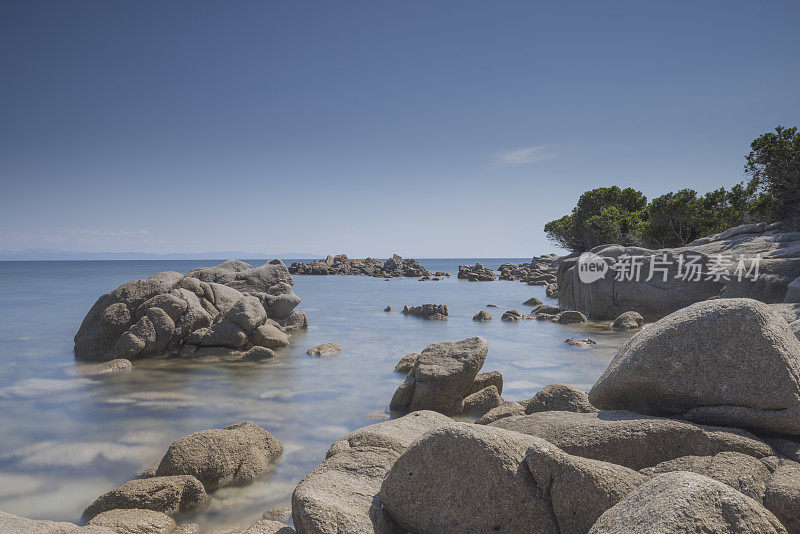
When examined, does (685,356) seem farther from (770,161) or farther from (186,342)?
(770,161)

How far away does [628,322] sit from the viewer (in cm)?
1566

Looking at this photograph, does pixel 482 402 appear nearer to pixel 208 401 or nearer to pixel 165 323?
pixel 208 401

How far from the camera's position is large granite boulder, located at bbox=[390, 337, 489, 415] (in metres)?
7.67

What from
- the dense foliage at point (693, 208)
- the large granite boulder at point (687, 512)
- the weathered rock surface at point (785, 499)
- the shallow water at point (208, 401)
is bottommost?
the shallow water at point (208, 401)

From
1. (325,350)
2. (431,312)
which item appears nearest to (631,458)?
(325,350)

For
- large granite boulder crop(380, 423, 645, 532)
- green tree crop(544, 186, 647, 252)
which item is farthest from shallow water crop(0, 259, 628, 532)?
green tree crop(544, 186, 647, 252)

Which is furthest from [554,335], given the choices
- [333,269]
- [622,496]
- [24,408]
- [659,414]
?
[333,269]

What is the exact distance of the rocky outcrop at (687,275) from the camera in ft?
44.5

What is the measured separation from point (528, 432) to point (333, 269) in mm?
70024

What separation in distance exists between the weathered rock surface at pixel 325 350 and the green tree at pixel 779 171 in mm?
21810

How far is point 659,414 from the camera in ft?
14.5

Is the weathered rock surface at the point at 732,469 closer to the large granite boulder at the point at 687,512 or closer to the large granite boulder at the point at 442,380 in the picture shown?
the large granite boulder at the point at 687,512

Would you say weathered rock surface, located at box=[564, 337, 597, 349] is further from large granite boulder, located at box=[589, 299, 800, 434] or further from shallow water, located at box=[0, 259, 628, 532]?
large granite boulder, located at box=[589, 299, 800, 434]

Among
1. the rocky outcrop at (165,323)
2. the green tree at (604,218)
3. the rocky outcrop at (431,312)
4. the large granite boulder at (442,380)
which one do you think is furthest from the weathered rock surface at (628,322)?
the green tree at (604,218)
